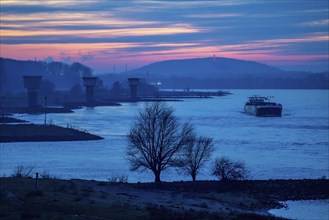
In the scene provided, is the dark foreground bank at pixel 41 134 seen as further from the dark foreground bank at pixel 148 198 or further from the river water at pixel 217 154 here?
the dark foreground bank at pixel 148 198

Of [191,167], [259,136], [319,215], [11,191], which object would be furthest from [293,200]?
[259,136]

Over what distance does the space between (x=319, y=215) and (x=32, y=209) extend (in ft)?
33.9

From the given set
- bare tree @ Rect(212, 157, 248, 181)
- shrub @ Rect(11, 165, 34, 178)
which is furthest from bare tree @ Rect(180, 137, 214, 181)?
shrub @ Rect(11, 165, 34, 178)

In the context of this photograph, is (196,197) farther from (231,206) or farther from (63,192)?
(63,192)

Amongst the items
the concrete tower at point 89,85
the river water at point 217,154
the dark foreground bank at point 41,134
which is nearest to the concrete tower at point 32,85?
the concrete tower at point 89,85

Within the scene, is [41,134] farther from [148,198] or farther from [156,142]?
[148,198]

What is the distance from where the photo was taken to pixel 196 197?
23.5 m

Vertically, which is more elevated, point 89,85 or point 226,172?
point 89,85

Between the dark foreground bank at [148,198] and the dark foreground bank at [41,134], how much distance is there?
26.1 meters

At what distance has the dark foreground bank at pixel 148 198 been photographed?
1595 cm

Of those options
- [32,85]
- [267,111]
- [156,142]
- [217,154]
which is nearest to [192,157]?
[156,142]

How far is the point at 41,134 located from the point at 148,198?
33.1 metres

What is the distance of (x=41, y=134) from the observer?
175 feet

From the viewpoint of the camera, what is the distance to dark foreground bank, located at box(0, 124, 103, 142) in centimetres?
5106
